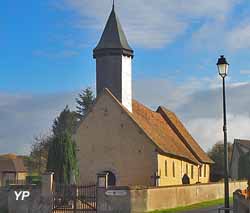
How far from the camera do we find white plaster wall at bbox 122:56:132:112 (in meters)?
50.2

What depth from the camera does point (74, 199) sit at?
30.3 m

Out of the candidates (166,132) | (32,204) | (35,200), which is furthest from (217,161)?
(32,204)

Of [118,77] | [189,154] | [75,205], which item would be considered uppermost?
[118,77]

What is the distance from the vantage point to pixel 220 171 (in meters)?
80.2

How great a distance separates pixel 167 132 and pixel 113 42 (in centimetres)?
1370

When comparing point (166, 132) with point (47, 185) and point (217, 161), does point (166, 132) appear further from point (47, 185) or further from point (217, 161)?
point (217, 161)

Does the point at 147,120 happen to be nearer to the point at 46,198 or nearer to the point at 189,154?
the point at 189,154

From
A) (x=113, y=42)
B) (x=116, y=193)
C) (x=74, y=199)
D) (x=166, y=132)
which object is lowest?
(x=74, y=199)

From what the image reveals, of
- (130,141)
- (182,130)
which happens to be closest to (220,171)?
(182,130)

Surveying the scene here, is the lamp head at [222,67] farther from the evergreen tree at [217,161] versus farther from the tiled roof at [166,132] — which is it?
the evergreen tree at [217,161]

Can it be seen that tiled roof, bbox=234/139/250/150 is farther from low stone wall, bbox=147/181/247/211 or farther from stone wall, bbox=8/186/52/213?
stone wall, bbox=8/186/52/213

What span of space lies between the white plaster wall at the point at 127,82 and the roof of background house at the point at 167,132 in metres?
1.02

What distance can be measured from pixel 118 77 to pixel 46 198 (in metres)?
21.2

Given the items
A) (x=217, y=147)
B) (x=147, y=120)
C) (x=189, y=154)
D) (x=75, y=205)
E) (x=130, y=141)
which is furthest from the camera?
(x=217, y=147)
